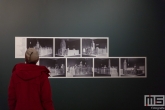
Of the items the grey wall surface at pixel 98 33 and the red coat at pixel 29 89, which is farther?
the grey wall surface at pixel 98 33

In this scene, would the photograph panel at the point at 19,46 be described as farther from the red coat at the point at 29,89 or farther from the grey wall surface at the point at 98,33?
the red coat at the point at 29,89

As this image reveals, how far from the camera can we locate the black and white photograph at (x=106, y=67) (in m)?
3.74

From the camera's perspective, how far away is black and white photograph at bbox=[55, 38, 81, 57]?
3701 mm

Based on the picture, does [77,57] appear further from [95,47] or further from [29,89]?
[29,89]

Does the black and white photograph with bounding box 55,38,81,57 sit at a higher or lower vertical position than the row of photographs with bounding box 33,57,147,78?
higher

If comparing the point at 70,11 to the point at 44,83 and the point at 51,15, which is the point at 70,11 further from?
the point at 44,83

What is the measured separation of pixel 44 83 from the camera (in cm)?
252

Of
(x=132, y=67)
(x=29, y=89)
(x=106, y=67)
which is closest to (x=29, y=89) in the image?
(x=29, y=89)

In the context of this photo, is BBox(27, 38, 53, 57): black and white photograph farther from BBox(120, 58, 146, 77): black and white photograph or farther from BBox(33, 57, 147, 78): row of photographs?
BBox(120, 58, 146, 77): black and white photograph

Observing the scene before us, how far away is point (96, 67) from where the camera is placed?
3.74m

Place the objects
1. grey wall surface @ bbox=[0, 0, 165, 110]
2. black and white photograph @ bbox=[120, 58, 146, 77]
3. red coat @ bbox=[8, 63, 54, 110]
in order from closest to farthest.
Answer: red coat @ bbox=[8, 63, 54, 110] → grey wall surface @ bbox=[0, 0, 165, 110] → black and white photograph @ bbox=[120, 58, 146, 77]

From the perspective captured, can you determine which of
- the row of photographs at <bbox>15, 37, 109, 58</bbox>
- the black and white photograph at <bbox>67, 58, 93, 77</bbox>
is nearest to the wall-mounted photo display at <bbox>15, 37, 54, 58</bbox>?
the row of photographs at <bbox>15, 37, 109, 58</bbox>

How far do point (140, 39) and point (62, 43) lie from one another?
4.09 feet

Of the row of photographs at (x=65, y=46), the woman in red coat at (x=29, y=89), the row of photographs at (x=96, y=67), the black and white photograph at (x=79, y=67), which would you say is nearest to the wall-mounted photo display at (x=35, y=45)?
the row of photographs at (x=65, y=46)
